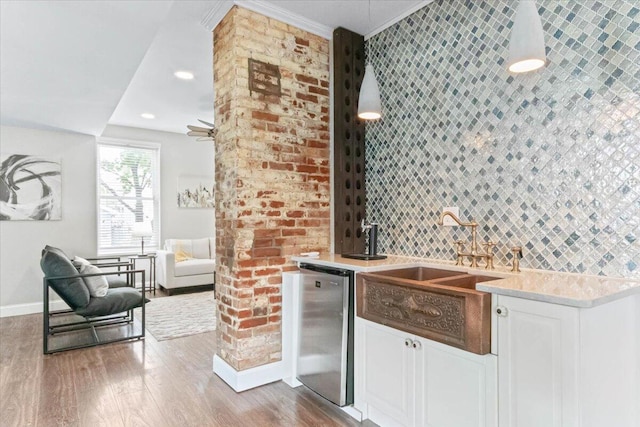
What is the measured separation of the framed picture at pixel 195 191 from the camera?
655 centimetres

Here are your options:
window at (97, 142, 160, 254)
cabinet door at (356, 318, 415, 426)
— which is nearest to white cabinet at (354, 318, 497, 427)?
cabinet door at (356, 318, 415, 426)

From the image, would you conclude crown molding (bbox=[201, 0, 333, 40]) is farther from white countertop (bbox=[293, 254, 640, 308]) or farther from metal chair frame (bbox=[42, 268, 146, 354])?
metal chair frame (bbox=[42, 268, 146, 354])

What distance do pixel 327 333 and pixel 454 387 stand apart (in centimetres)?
88

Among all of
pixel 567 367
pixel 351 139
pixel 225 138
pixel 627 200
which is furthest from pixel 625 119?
pixel 225 138

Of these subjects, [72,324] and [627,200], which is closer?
[627,200]

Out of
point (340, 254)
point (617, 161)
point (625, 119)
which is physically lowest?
point (340, 254)

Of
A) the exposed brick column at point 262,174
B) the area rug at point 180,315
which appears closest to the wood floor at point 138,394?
the exposed brick column at point 262,174

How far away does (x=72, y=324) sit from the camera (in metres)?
3.89

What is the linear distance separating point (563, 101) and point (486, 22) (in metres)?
0.72

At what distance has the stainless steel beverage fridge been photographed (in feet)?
7.25

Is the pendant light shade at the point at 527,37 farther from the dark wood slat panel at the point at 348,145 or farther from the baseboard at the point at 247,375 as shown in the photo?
the baseboard at the point at 247,375

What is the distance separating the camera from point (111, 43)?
2629 mm

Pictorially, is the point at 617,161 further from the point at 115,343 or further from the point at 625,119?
the point at 115,343

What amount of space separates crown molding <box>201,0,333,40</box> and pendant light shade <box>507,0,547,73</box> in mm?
1687
